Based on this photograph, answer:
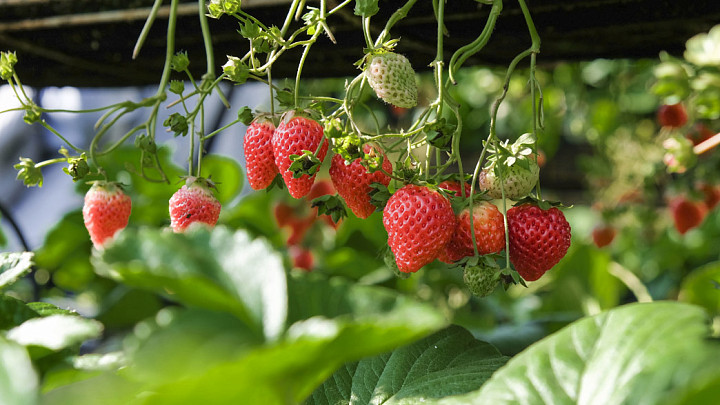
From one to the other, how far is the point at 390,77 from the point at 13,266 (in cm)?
32

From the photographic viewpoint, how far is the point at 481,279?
561mm

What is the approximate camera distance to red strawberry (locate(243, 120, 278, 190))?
24.6 inches

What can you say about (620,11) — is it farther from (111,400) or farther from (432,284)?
(432,284)

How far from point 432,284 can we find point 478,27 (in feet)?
2.89

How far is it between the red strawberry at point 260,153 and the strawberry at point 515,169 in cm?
20

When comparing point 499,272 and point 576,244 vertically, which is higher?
point 499,272

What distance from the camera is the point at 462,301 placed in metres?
1.65

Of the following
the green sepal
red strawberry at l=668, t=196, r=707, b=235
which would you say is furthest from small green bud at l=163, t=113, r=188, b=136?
red strawberry at l=668, t=196, r=707, b=235

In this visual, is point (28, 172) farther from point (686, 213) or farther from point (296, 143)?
point (686, 213)

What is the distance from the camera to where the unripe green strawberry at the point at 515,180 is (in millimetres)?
589

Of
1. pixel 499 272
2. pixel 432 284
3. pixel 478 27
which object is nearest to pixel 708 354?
pixel 499 272

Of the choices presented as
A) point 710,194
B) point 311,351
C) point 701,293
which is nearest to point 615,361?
point 311,351

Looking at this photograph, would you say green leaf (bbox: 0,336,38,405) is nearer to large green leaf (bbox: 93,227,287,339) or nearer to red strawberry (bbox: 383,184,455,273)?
large green leaf (bbox: 93,227,287,339)

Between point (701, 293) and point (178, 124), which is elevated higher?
point (178, 124)
